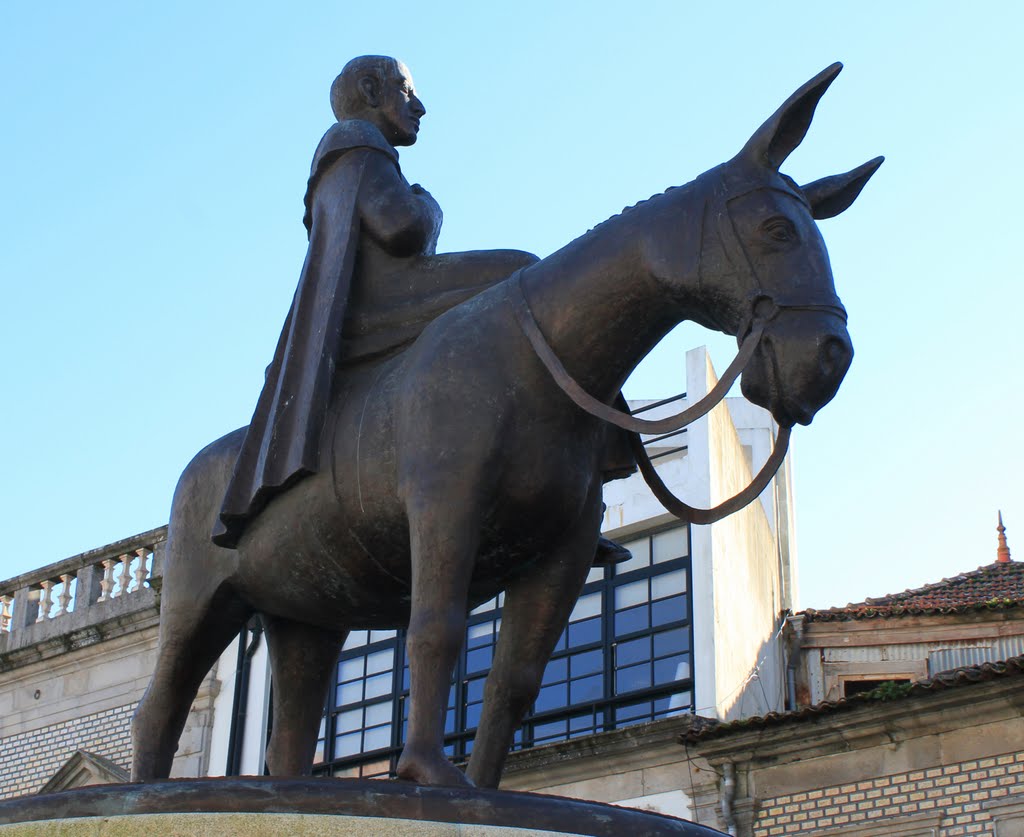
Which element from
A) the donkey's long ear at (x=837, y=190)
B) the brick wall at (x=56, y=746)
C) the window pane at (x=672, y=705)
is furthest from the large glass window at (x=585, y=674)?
the donkey's long ear at (x=837, y=190)

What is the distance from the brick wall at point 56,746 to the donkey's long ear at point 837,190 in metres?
20.5

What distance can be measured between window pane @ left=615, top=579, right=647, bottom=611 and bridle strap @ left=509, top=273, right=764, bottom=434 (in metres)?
17.2

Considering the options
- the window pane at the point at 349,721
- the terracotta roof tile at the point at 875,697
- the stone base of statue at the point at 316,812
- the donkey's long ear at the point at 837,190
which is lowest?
the stone base of statue at the point at 316,812

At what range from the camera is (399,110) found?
6.49 m

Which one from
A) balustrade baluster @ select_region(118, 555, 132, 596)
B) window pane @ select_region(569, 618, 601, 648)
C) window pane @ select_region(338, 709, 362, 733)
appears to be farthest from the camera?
balustrade baluster @ select_region(118, 555, 132, 596)

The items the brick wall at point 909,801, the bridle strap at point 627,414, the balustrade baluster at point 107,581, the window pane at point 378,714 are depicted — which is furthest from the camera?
the balustrade baluster at point 107,581

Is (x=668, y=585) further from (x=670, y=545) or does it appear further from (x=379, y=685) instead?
(x=379, y=685)

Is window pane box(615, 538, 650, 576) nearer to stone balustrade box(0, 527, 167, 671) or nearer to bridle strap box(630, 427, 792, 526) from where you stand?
stone balustrade box(0, 527, 167, 671)

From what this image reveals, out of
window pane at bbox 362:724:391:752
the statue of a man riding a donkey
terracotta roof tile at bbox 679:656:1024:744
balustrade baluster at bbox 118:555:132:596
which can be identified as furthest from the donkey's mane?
balustrade baluster at bbox 118:555:132:596

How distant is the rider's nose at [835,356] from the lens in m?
5.15

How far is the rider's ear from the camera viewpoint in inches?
255

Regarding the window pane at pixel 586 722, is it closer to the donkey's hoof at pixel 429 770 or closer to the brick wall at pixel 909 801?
the brick wall at pixel 909 801

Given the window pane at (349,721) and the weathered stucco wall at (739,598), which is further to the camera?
the window pane at (349,721)

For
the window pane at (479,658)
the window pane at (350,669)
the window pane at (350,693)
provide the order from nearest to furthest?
the window pane at (479,658)
the window pane at (350,693)
the window pane at (350,669)
